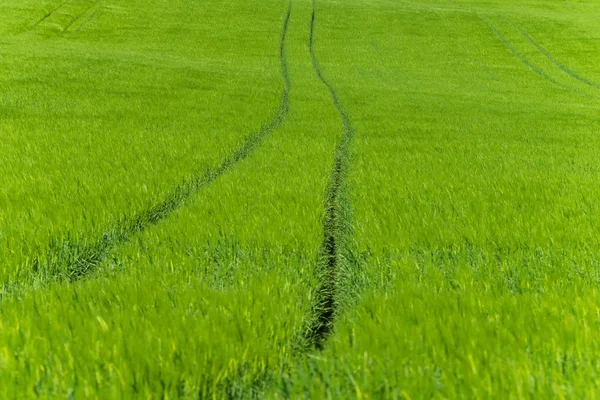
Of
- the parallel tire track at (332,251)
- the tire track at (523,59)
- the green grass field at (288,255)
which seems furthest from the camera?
the tire track at (523,59)

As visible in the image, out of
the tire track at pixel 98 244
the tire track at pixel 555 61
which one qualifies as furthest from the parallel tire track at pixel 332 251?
the tire track at pixel 555 61

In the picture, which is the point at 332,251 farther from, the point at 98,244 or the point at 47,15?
the point at 47,15

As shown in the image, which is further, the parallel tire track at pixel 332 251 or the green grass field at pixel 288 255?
the parallel tire track at pixel 332 251

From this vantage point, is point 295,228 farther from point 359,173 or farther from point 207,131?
point 207,131

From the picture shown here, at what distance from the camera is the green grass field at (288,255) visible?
1559mm

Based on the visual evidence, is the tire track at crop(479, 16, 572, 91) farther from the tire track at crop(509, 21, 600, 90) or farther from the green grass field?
the green grass field

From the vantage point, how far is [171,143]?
22.0 feet

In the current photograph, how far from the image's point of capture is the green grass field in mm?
A: 1559

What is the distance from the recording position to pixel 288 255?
9.32 feet

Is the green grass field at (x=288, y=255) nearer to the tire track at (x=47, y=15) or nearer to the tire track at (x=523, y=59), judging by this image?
the tire track at (x=523, y=59)

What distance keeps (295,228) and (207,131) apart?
5195mm

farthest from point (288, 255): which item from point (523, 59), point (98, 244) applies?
point (523, 59)

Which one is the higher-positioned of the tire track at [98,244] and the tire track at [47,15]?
the tire track at [47,15]

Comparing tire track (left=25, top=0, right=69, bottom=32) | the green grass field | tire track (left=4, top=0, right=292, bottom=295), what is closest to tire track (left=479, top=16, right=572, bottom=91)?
the green grass field
